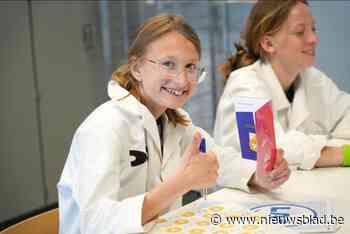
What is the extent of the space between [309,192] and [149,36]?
64 cm

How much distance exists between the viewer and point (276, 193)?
4.80 feet

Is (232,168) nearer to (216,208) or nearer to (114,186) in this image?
(216,208)

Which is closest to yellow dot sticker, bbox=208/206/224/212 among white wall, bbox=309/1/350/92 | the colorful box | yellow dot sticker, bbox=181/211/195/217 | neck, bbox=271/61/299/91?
yellow dot sticker, bbox=181/211/195/217

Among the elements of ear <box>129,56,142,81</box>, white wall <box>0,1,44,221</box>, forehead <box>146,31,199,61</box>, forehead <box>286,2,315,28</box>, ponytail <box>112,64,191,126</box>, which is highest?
forehead <box>286,2,315,28</box>

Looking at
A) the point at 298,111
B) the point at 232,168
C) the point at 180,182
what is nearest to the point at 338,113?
the point at 298,111

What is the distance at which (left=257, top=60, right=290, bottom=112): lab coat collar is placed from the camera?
1974 millimetres

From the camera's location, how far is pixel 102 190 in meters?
1.19

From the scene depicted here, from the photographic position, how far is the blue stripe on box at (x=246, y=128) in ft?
4.35

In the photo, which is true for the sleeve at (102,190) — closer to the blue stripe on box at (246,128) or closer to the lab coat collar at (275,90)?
the blue stripe on box at (246,128)

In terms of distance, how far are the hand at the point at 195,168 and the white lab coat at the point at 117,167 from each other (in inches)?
5.0

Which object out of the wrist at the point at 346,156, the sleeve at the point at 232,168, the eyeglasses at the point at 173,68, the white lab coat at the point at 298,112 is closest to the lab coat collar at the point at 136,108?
the eyeglasses at the point at 173,68

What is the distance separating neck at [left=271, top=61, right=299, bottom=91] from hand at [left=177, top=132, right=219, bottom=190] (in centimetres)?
86

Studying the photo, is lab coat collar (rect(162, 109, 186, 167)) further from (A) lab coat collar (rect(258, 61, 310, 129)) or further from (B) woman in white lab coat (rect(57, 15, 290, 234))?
(A) lab coat collar (rect(258, 61, 310, 129))

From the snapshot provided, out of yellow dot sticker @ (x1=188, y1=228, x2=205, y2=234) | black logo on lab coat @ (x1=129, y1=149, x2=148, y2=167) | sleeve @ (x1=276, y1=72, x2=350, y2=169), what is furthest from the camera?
sleeve @ (x1=276, y1=72, x2=350, y2=169)
